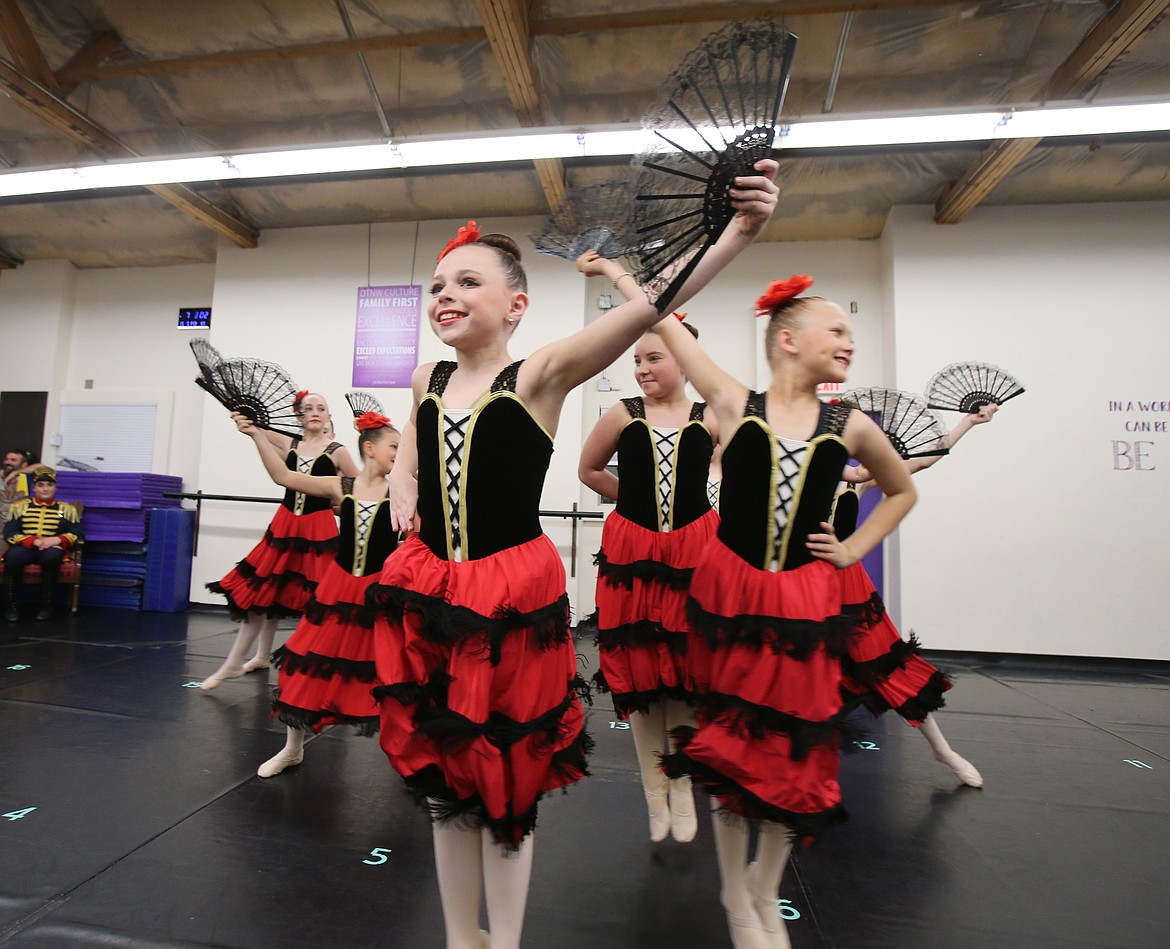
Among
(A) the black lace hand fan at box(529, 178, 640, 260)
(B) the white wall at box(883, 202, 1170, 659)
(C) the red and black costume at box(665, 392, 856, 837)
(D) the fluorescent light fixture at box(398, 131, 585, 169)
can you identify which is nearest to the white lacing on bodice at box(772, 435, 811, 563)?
(C) the red and black costume at box(665, 392, 856, 837)

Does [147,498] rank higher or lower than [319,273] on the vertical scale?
lower

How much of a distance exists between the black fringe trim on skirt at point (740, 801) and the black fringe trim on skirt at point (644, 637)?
58 centimetres

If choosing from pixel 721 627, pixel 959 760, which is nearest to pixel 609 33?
pixel 721 627

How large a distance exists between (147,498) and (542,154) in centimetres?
515

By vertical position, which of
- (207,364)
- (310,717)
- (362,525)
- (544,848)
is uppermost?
(207,364)

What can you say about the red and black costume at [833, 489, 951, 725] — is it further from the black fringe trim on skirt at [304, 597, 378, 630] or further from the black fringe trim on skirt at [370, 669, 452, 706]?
the black fringe trim on skirt at [304, 597, 378, 630]

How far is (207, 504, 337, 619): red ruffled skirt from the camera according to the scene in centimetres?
338

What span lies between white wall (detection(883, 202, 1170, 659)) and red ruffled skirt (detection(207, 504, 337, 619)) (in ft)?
15.6

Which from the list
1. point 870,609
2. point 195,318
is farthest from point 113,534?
point 870,609

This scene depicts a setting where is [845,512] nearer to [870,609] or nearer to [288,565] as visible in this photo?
[870,609]

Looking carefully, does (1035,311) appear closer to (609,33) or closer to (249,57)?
(609,33)

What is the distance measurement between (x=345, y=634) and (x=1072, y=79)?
5.45 metres

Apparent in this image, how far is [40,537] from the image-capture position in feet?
18.3

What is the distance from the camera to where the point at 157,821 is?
197 cm
